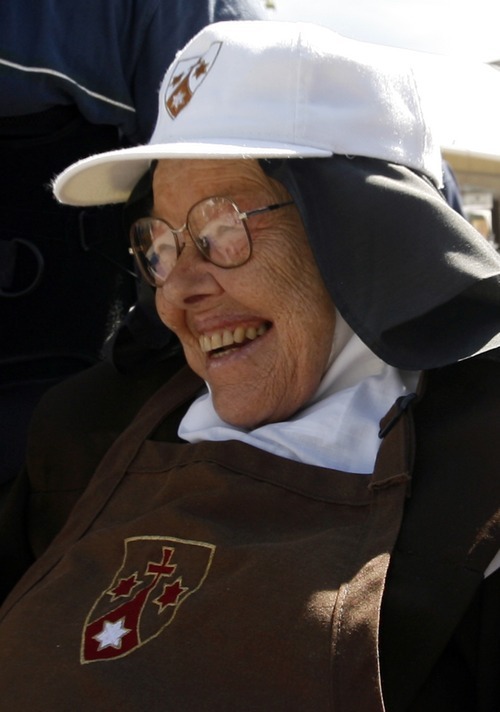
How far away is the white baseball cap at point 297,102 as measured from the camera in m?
1.70

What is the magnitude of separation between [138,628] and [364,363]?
1.97ft

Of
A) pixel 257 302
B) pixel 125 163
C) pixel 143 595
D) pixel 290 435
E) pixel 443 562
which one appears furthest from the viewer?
pixel 125 163

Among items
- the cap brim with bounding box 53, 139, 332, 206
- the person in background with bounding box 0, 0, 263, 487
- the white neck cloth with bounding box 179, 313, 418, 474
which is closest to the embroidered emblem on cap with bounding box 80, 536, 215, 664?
the white neck cloth with bounding box 179, 313, 418, 474

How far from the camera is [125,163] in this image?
2.03 m

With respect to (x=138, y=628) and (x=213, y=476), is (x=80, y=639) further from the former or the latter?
(x=213, y=476)

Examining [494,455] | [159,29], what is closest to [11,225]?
[159,29]

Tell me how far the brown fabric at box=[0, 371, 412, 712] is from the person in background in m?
0.66

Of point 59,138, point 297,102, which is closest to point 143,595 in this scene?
point 297,102

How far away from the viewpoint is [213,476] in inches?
66.6

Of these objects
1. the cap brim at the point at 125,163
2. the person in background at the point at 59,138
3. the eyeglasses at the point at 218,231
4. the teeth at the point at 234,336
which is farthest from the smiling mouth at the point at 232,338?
the person in background at the point at 59,138

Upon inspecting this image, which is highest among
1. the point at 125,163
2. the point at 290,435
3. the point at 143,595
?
the point at 125,163

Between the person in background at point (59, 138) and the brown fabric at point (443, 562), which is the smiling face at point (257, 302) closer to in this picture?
the brown fabric at point (443, 562)

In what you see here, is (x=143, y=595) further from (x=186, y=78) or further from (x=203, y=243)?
(x=186, y=78)

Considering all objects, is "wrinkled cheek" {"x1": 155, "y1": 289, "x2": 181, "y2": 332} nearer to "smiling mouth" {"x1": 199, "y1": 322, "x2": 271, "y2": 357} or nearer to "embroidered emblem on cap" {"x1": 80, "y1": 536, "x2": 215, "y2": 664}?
"smiling mouth" {"x1": 199, "y1": 322, "x2": 271, "y2": 357}
